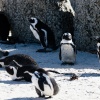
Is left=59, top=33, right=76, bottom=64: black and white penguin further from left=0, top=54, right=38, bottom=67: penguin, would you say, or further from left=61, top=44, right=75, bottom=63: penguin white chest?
left=0, top=54, right=38, bottom=67: penguin

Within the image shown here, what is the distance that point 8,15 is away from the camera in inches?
440

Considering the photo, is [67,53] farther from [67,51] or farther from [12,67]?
[12,67]

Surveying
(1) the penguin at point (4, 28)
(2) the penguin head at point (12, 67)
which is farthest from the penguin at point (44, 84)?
(1) the penguin at point (4, 28)

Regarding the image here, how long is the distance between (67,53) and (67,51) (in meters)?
0.04

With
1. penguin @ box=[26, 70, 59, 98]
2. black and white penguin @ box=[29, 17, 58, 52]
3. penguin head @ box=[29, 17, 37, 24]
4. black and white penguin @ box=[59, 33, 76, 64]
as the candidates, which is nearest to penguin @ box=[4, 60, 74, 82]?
penguin @ box=[26, 70, 59, 98]

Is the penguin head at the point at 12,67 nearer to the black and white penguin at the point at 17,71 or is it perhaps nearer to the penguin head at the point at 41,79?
the black and white penguin at the point at 17,71

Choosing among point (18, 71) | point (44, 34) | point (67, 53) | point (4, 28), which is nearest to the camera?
point (18, 71)

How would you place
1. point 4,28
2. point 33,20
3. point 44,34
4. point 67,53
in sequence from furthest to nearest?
1. point 4,28
2. point 33,20
3. point 44,34
4. point 67,53

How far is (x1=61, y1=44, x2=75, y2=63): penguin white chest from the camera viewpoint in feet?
27.0

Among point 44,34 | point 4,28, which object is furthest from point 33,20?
point 4,28

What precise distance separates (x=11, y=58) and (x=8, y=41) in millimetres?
3425

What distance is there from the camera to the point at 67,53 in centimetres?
828

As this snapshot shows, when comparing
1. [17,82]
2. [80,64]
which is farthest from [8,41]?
[17,82]

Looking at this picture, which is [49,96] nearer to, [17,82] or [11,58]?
[17,82]
